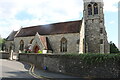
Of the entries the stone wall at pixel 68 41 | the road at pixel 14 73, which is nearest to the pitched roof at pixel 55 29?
the stone wall at pixel 68 41

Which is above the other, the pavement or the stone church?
the stone church

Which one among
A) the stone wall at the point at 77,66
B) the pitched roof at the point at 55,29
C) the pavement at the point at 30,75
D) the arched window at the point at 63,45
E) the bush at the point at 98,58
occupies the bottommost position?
the pavement at the point at 30,75

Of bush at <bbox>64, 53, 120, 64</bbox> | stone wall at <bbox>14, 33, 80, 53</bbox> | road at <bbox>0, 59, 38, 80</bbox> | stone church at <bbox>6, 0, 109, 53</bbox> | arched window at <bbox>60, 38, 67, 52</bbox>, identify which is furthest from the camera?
arched window at <bbox>60, 38, 67, 52</bbox>

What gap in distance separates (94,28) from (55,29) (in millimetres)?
9024

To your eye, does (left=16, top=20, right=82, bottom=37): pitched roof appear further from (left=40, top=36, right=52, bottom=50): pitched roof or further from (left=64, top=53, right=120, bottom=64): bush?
(left=64, top=53, right=120, bottom=64): bush

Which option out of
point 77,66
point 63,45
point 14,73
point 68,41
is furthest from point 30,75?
point 63,45

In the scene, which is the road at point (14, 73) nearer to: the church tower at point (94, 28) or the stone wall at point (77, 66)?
the stone wall at point (77, 66)

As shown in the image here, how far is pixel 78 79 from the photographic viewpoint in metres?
14.3

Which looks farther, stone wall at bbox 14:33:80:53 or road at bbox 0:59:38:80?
stone wall at bbox 14:33:80:53

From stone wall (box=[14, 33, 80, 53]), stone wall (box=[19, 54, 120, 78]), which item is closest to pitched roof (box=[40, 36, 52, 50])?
stone wall (box=[14, 33, 80, 53])

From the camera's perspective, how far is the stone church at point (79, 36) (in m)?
30.8

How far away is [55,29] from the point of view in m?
34.8

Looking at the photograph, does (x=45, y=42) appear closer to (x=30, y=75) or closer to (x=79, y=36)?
(x=79, y=36)

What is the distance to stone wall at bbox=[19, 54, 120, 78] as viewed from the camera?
13.8 m
